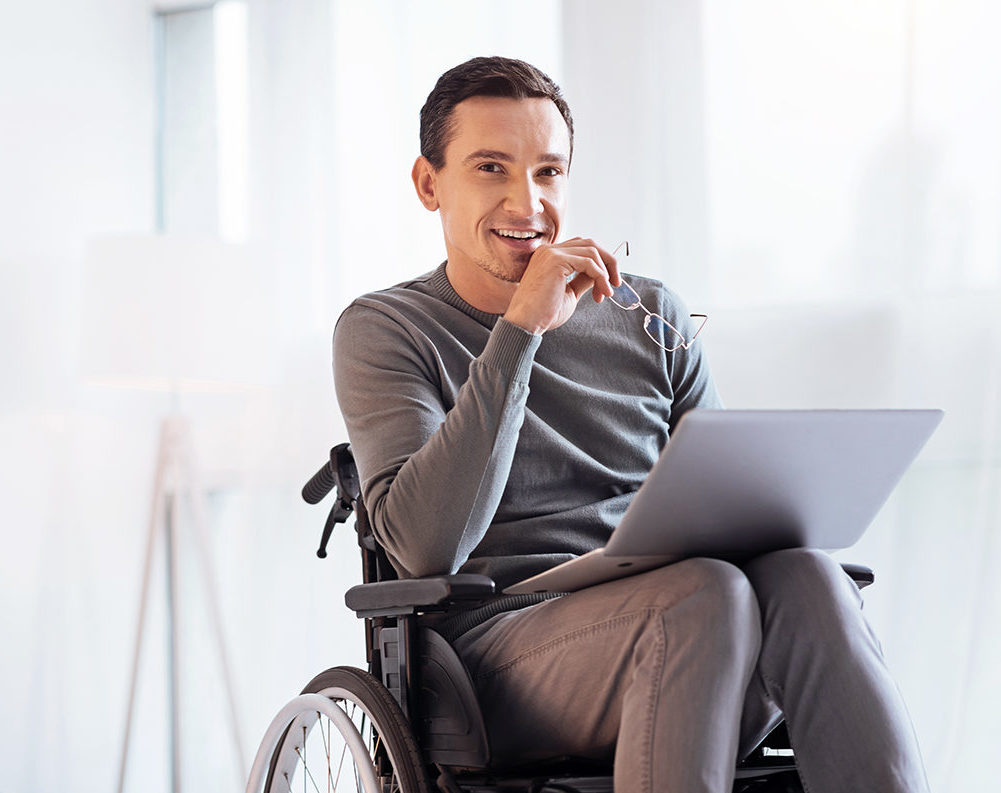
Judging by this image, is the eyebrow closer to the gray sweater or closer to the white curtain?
the gray sweater

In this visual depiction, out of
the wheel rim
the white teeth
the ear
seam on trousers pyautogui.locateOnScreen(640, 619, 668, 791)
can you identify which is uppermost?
the ear

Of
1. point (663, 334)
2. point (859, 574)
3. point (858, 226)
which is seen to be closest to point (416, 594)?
point (859, 574)

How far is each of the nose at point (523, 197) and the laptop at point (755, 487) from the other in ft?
1.90

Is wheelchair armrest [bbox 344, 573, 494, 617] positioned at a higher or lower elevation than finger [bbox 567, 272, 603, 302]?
lower

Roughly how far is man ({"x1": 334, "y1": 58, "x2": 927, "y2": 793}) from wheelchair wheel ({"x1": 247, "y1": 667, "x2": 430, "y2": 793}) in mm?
110

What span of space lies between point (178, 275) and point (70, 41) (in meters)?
0.77

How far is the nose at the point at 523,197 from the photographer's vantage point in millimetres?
1630

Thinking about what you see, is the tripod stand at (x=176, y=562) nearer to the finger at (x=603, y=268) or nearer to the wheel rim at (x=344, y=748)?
the wheel rim at (x=344, y=748)

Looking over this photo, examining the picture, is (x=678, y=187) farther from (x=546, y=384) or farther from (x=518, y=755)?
(x=518, y=755)

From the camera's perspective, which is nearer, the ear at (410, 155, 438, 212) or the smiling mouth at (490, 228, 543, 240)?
the smiling mouth at (490, 228, 543, 240)

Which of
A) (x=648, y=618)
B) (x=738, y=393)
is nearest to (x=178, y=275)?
(x=738, y=393)

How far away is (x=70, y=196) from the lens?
2859 millimetres

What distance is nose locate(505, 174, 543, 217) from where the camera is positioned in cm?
163

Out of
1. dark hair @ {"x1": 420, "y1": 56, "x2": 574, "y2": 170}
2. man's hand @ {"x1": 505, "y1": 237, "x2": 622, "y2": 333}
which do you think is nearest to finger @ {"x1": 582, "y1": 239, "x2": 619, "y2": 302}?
man's hand @ {"x1": 505, "y1": 237, "x2": 622, "y2": 333}
